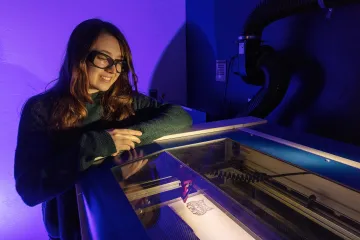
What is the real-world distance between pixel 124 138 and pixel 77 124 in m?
0.30

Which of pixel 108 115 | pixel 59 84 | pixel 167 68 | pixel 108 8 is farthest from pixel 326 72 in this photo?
pixel 108 8

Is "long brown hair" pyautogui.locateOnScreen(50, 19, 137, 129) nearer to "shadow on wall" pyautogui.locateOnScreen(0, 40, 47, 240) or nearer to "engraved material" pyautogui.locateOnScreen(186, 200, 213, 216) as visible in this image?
"engraved material" pyautogui.locateOnScreen(186, 200, 213, 216)

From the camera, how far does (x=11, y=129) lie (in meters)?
1.73

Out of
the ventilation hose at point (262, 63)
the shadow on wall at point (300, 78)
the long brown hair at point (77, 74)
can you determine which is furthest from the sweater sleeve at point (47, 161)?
the shadow on wall at point (300, 78)

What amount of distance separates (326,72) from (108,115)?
101cm

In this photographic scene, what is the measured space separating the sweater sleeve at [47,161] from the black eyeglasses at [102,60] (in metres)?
0.30

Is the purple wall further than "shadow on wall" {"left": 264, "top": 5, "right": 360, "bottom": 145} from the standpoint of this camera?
Yes

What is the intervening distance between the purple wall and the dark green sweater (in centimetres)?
96

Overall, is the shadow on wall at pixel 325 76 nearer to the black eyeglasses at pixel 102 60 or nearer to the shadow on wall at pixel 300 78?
the shadow on wall at pixel 300 78

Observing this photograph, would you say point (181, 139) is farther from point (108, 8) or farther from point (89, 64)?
point (108, 8)

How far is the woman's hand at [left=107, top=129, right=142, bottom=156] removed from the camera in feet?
2.49

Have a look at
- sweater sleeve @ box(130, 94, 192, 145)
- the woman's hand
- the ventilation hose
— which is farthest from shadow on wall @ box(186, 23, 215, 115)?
the woman's hand

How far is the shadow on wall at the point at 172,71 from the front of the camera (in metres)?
2.22

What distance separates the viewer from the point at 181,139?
89cm
